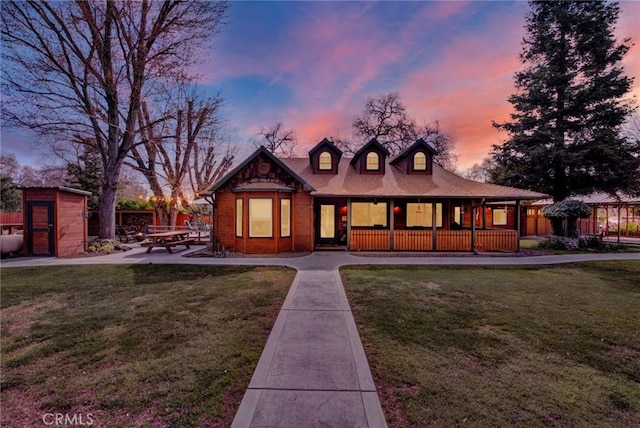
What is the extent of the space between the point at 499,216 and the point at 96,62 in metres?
28.7

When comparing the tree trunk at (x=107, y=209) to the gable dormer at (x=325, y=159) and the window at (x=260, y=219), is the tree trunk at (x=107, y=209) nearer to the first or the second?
the window at (x=260, y=219)

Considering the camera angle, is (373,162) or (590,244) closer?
(590,244)

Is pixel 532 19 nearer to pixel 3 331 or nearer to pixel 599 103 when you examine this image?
pixel 599 103

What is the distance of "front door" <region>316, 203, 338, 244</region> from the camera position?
591 inches

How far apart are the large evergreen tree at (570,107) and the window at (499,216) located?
433 cm

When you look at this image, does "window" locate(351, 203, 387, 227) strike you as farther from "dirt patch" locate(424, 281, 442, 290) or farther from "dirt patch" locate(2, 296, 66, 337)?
"dirt patch" locate(2, 296, 66, 337)

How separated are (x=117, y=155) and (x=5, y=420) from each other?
615 inches

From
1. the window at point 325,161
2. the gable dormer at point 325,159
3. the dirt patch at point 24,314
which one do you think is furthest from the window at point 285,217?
the dirt patch at point 24,314

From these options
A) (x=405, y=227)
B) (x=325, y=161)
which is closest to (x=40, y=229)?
(x=325, y=161)

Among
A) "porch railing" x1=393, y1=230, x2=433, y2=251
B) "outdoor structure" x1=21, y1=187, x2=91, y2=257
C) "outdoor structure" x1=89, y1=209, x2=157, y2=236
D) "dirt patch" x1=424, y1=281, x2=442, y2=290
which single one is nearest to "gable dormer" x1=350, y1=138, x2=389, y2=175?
"porch railing" x1=393, y1=230, x2=433, y2=251

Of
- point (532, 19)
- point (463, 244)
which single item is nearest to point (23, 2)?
point (463, 244)

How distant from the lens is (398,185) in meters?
14.4

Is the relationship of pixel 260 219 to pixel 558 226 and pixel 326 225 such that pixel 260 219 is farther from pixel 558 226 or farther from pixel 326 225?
pixel 558 226

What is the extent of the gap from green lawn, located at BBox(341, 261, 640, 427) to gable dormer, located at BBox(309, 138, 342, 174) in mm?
9542
